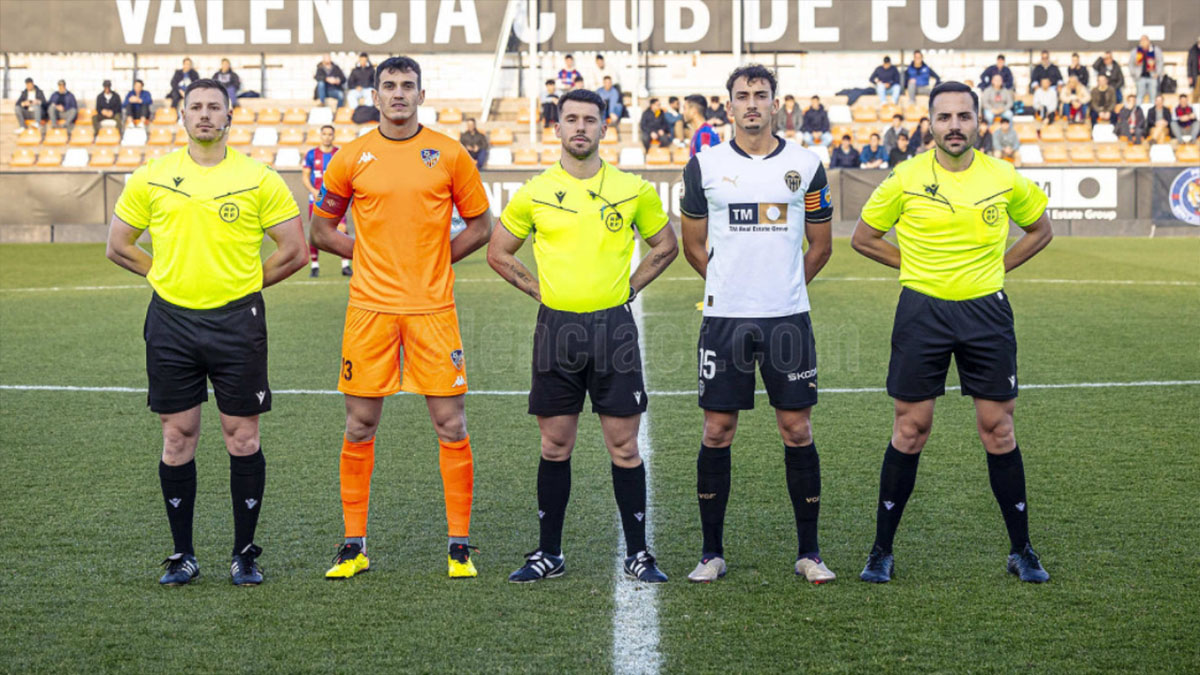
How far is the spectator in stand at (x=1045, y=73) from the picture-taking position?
29.9 meters

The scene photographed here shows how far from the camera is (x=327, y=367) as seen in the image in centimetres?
1070

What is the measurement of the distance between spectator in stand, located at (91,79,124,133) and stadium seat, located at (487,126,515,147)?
8110mm

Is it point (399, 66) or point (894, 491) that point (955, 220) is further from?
point (399, 66)

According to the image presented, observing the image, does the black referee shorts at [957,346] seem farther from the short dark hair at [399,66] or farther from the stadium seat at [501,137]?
the stadium seat at [501,137]

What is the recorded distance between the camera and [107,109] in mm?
29328

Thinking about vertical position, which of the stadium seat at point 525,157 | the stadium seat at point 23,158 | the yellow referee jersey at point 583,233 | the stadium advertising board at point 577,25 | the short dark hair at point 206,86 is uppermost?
the stadium advertising board at point 577,25

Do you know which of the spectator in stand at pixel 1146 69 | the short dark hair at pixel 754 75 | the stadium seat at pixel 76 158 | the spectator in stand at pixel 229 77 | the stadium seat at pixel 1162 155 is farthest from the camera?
the spectator in stand at pixel 229 77

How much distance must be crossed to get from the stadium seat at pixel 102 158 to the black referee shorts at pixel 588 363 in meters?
24.2

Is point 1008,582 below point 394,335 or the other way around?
below

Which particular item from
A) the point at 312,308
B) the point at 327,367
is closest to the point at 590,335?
the point at 327,367

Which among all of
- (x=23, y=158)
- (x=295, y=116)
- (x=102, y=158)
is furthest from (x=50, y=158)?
(x=295, y=116)

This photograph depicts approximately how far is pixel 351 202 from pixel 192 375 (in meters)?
0.93

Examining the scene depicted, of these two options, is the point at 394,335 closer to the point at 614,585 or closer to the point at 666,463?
the point at 614,585

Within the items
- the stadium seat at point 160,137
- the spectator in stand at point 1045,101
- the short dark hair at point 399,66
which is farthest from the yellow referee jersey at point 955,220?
the spectator in stand at point 1045,101
